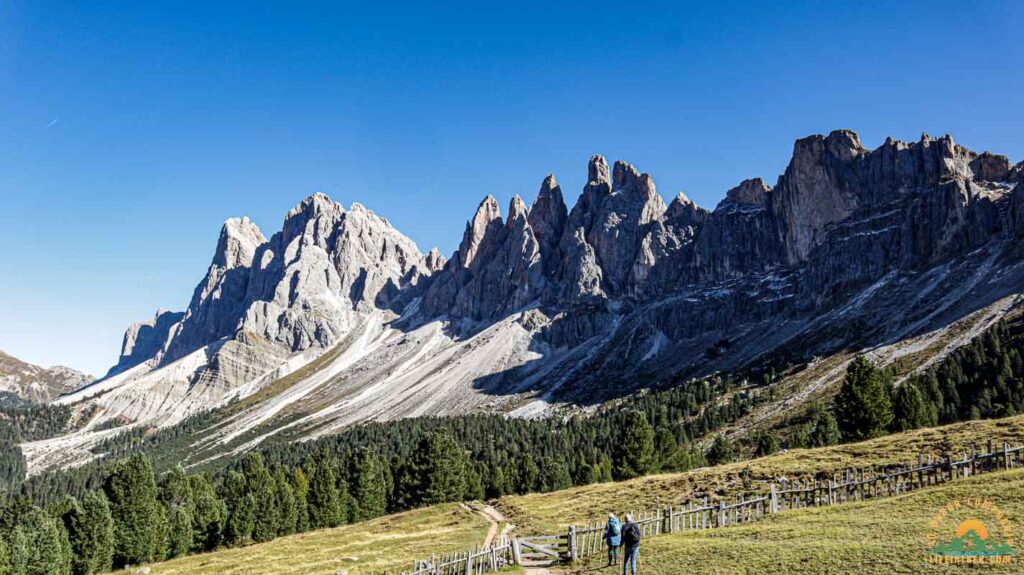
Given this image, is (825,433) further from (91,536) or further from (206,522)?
(91,536)

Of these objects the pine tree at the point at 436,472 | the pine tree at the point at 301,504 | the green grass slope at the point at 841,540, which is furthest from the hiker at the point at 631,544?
the pine tree at the point at 301,504

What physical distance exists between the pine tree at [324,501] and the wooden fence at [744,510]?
63.4 metres

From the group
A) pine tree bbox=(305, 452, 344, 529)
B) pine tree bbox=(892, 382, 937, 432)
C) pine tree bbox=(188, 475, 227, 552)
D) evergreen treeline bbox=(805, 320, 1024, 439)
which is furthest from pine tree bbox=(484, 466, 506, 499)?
pine tree bbox=(892, 382, 937, 432)

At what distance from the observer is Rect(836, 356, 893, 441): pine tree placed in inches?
3140

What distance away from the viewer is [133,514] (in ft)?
246

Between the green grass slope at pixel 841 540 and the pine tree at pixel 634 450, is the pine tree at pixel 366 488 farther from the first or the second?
the green grass slope at pixel 841 540

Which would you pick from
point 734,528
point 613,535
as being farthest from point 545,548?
point 734,528

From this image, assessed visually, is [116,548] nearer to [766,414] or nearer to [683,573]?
[683,573]

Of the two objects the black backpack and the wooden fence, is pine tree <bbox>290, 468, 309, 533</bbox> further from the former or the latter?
the black backpack

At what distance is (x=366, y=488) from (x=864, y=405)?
76908 millimetres

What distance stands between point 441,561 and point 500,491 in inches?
3084

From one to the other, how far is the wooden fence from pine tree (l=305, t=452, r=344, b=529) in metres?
63.4

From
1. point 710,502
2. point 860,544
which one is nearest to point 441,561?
point 860,544

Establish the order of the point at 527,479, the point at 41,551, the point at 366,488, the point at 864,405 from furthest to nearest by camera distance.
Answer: the point at 527,479
the point at 366,488
the point at 864,405
the point at 41,551
